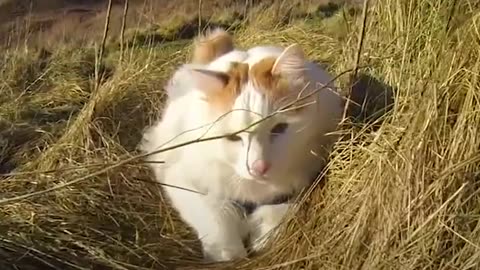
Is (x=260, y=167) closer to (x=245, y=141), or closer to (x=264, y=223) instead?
(x=245, y=141)

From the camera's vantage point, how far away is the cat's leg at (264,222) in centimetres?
229

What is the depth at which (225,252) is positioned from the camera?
229cm

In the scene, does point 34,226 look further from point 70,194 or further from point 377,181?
point 377,181

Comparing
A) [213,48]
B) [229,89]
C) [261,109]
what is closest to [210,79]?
[229,89]

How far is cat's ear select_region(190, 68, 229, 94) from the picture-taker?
86.3 inches

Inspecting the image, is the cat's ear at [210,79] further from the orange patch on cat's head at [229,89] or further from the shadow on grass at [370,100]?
the shadow on grass at [370,100]

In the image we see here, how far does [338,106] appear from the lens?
2.36 m

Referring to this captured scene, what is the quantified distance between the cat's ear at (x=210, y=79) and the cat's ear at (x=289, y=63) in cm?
12

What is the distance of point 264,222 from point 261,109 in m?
0.34

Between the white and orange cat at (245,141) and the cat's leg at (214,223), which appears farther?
the cat's leg at (214,223)

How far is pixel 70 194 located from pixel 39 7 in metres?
3.22

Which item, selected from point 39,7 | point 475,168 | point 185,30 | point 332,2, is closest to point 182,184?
point 475,168

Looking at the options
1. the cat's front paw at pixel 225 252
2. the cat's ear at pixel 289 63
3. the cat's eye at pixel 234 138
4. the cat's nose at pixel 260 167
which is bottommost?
the cat's front paw at pixel 225 252

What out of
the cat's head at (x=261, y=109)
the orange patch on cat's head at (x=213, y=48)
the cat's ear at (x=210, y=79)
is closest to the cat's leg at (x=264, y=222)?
the cat's head at (x=261, y=109)
